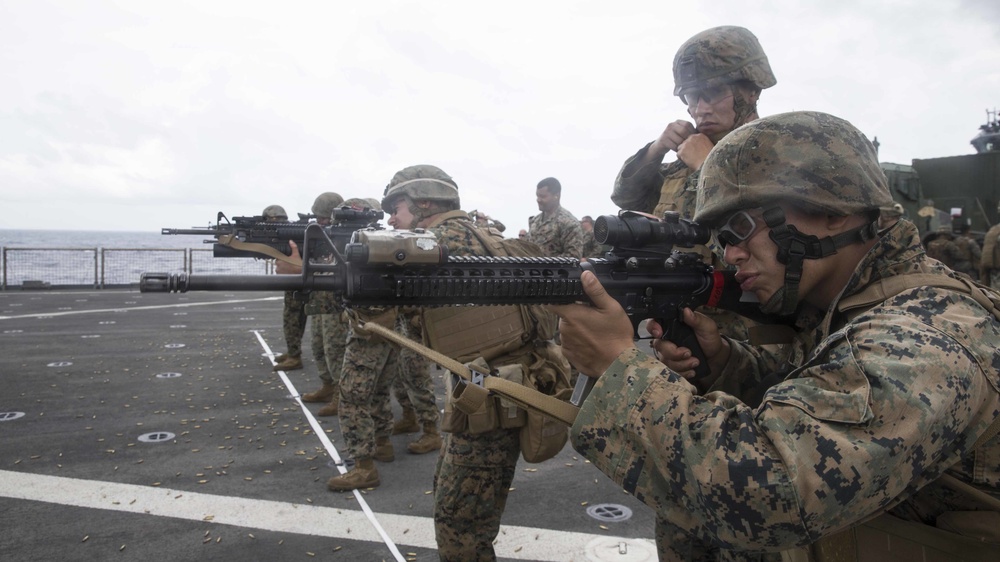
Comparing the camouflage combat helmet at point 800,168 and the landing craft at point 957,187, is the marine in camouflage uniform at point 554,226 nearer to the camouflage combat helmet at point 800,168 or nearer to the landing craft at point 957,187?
the landing craft at point 957,187

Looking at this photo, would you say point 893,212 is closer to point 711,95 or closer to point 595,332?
point 595,332

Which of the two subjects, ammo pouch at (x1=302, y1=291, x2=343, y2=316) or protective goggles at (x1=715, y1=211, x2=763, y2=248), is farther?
ammo pouch at (x1=302, y1=291, x2=343, y2=316)

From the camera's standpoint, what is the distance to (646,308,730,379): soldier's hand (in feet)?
7.27

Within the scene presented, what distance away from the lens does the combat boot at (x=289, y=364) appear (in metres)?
9.39

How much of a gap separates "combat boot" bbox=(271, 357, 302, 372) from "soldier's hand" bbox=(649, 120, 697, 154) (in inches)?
300

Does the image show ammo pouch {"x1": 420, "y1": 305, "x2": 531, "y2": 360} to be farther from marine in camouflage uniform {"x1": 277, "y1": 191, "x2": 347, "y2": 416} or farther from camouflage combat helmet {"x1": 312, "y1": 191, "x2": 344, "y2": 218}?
camouflage combat helmet {"x1": 312, "y1": 191, "x2": 344, "y2": 218}

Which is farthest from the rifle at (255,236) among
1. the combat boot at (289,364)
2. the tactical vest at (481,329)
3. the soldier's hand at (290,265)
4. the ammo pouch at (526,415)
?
the ammo pouch at (526,415)

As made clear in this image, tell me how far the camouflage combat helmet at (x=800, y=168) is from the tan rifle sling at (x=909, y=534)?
0.70ft

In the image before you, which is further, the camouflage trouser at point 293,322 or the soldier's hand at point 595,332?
the camouflage trouser at point 293,322

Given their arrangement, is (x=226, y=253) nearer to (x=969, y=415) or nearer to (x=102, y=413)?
(x=102, y=413)

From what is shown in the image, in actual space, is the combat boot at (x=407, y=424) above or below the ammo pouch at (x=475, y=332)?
below

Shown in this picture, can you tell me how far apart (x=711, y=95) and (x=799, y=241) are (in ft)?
4.98

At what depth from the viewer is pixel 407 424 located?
6.60 metres

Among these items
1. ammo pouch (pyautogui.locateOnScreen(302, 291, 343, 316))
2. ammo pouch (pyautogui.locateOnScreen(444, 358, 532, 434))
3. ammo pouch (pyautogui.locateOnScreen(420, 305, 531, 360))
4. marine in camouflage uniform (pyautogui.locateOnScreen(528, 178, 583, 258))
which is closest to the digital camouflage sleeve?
ammo pouch (pyautogui.locateOnScreen(444, 358, 532, 434))
